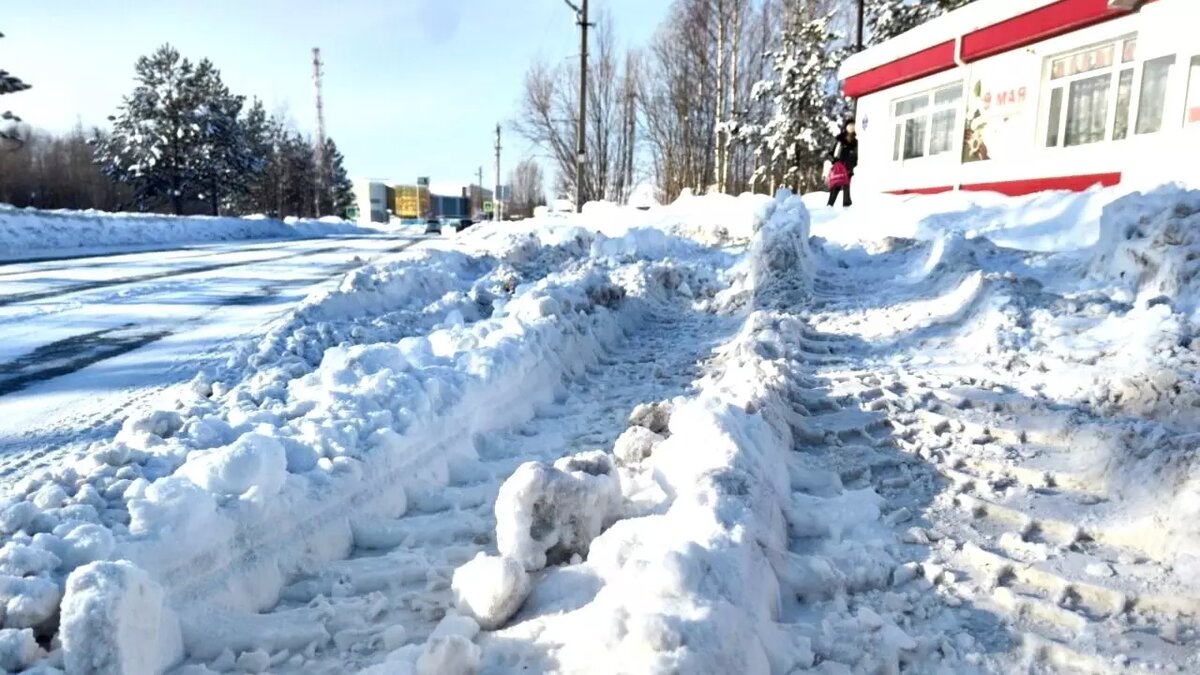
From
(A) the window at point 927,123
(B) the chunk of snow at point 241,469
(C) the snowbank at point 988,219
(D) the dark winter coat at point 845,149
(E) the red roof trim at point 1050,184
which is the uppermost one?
(A) the window at point 927,123

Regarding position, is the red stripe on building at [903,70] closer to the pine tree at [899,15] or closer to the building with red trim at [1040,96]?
the building with red trim at [1040,96]

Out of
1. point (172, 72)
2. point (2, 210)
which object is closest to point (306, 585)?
point (2, 210)

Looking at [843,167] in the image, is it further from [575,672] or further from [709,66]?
[709,66]

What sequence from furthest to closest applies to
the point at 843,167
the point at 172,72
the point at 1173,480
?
the point at 172,72
the point at 843,167
the point at 1173,480

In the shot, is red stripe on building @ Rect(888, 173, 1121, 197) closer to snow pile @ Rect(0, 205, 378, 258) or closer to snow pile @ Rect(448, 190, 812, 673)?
snow pile @ Rect(448, 190, 812, 673)

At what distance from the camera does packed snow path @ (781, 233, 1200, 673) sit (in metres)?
2.42

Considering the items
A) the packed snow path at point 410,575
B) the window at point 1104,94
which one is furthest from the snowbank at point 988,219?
the packed snow path at point 410,575

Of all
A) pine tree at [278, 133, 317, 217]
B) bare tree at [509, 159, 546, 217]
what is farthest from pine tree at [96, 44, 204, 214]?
bare tree at [509, 159, 546, 217]

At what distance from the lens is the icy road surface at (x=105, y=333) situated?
4363 millimetres

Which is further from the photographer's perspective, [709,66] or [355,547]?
[709,66]

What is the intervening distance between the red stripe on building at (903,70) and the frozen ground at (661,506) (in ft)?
38.2

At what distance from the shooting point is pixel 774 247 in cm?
936

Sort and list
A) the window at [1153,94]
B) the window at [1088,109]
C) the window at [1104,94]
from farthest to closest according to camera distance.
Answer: the window at [1088,109] → the window at [1104,94] → the window at [1153,94]

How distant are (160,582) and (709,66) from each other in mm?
32792
